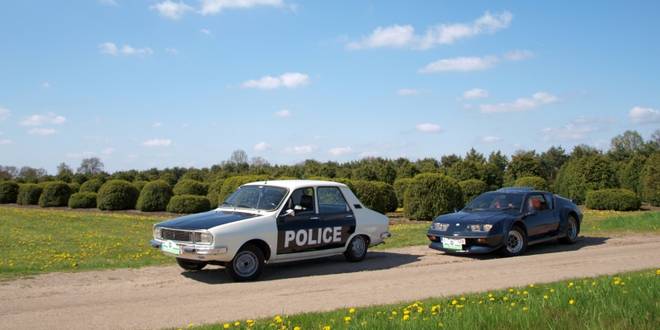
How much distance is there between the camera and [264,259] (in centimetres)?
1055

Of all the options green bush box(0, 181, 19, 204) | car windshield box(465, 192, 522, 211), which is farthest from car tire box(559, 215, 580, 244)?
green bush box(0, 181, 19, 204)

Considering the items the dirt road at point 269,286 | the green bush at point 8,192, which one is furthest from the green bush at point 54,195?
the dirt road at point 269,286

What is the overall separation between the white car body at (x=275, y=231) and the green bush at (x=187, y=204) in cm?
2041

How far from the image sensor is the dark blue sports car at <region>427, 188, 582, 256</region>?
12781 mm

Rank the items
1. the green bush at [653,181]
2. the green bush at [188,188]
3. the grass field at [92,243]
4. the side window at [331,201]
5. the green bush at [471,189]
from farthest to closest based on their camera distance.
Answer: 1. the green bush at [188,188]
2. the green bush at [471,189]
3. the green bush at [653,181]
4. the grass field at [92,243]
5. the side window at [331,201]

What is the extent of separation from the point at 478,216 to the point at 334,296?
5890 millimetres

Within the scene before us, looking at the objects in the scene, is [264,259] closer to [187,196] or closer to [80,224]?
[80,224]

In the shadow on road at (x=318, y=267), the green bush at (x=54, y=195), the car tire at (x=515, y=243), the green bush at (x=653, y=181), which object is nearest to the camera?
the shadow on road at (x=318, y=267)

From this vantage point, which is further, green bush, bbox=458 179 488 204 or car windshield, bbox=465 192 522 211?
green bush, bbox=458 179 488 204

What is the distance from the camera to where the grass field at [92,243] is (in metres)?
11.8

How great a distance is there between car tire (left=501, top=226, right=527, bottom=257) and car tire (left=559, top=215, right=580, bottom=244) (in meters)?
2.11

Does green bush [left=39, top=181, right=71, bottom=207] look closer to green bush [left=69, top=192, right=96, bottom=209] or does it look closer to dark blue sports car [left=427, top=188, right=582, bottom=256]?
green bush [left=69, top=192, right=96, bottom=209]

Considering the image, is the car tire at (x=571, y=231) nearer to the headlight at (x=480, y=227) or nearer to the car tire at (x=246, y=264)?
the headlight at (x=480, y=227)

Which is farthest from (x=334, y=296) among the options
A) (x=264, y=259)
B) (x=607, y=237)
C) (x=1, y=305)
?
(x=607, y=237)
